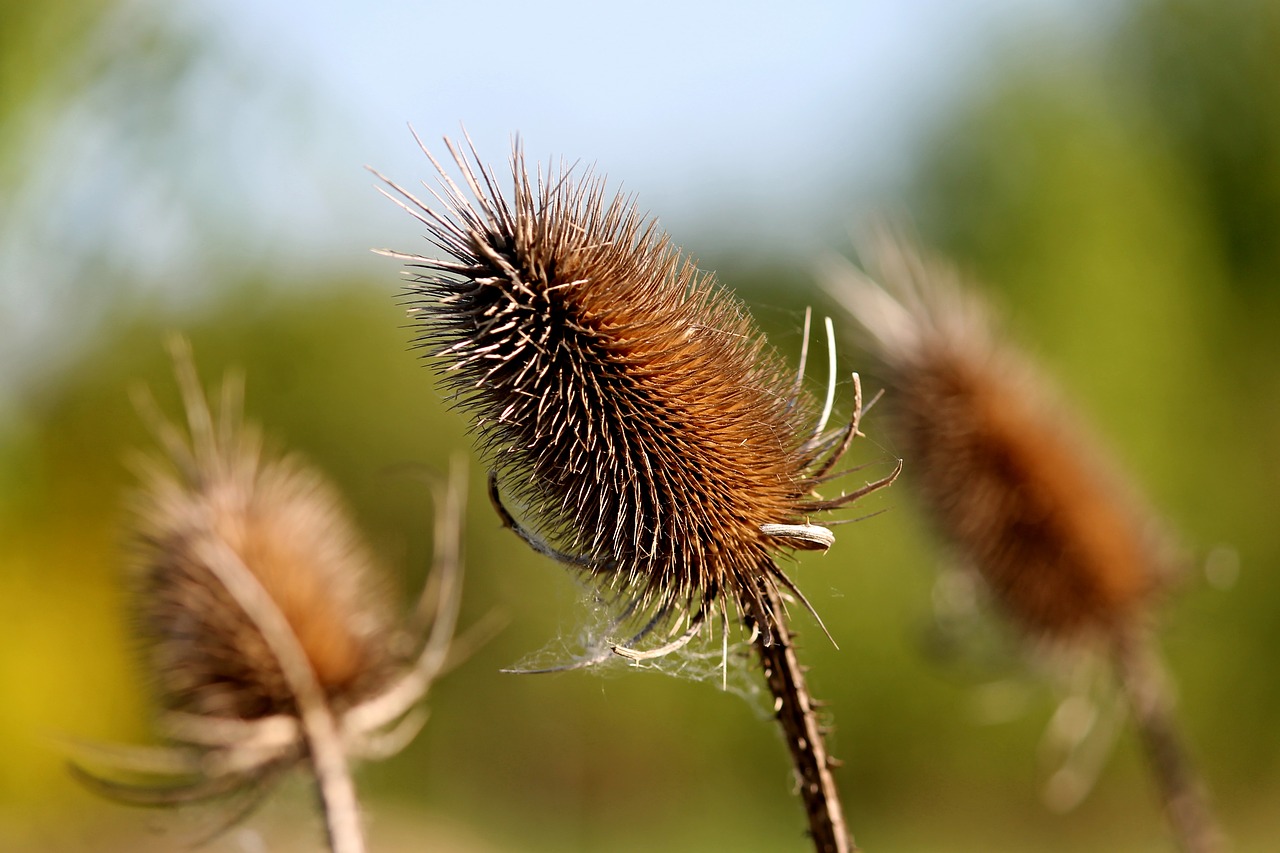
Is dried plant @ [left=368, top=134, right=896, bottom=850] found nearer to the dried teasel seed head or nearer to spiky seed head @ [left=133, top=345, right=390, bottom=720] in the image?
spiky seed head @ [left=133, top=345, right=390, bottom=720]

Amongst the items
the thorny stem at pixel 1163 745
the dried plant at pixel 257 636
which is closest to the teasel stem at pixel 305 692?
the dried plant at pixel 257 636

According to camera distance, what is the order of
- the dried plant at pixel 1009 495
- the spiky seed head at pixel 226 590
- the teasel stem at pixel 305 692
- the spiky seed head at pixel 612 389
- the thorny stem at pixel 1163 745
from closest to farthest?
the spiky seed head at pixel 612 389 → the teasel stem at pixel 305 692 → the spiky seed head at pixel 226 590 → the thorny stem at pixel 1163 745 → the dried plant at pixel 1009 495

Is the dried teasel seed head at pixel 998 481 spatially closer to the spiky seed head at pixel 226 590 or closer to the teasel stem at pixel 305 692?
the spiky seed head at pixel 226 590

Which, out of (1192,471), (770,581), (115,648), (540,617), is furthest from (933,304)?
(1192,471)

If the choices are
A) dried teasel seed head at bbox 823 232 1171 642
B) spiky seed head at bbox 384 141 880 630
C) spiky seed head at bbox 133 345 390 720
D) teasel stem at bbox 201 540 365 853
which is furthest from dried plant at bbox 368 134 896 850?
dried teasel seed head at bbox 823 232 1171 642

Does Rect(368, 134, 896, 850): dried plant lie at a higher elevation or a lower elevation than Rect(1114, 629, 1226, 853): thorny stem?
higher

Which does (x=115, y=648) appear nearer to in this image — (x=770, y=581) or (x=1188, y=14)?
(x=770, y=581)
